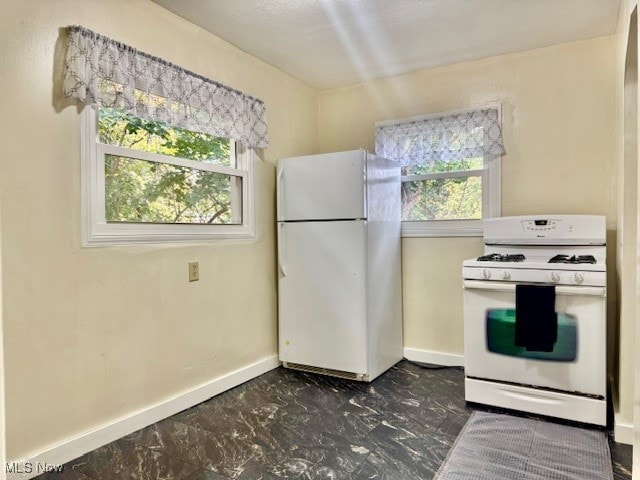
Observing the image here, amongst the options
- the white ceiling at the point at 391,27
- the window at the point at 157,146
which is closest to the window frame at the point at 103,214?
the window at the point at 157,146

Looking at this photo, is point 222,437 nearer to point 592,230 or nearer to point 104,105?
point 104,105

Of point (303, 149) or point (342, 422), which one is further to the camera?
point (303, 149)

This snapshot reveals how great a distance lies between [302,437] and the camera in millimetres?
2287

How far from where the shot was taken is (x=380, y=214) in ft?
10.5

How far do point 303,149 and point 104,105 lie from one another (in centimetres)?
185

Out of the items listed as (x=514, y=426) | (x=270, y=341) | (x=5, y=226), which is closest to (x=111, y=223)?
(x=5, y=226)

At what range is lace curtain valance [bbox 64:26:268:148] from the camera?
2062 millimetres

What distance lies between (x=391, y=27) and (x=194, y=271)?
1.96 m

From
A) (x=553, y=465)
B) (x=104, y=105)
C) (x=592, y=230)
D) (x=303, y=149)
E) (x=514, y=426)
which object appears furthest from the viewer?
(x=303, y=149)

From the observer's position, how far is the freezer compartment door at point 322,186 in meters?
3.01

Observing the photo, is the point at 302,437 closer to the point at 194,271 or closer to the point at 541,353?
the point at 194,271

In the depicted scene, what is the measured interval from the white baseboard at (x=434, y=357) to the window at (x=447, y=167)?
0.93 metres

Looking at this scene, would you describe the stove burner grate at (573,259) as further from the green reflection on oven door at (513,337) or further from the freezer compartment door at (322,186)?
the freezer compartment door at (322,186)

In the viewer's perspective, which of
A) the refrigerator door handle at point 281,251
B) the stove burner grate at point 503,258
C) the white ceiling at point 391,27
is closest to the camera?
the white ceiling at point 391,27
